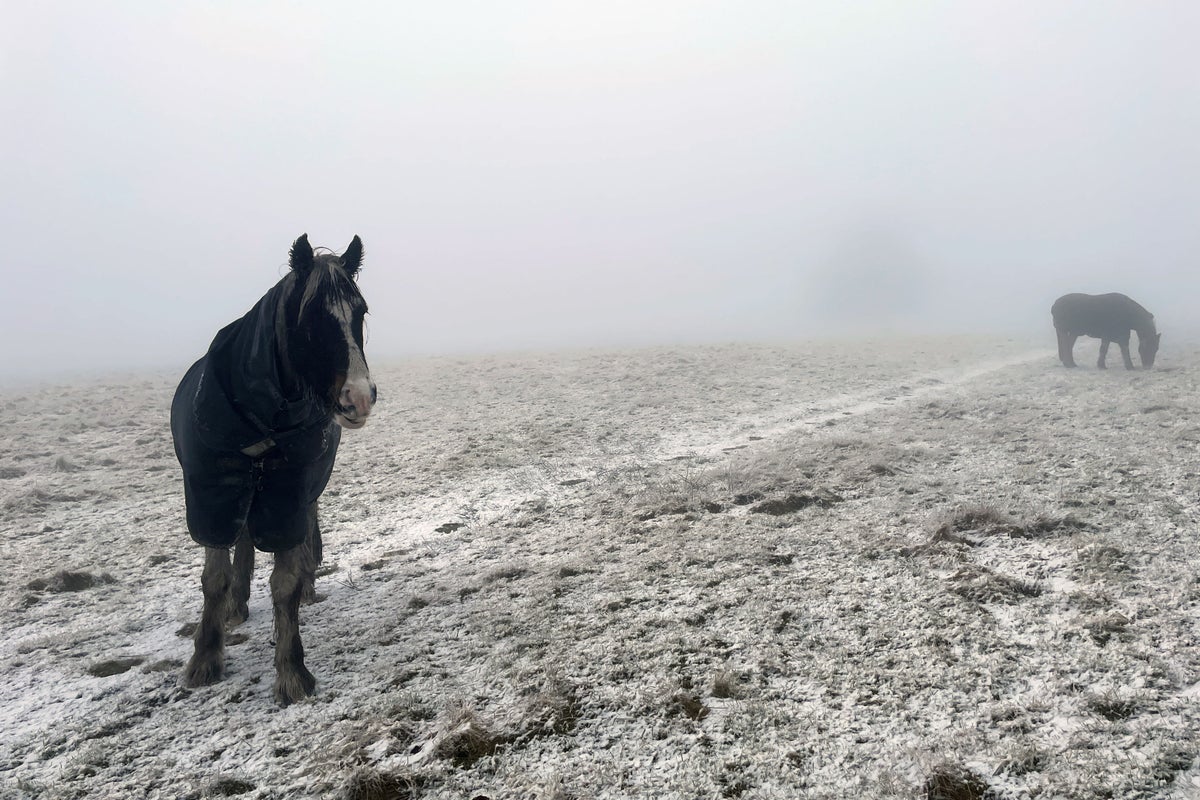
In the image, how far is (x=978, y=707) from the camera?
348 cm

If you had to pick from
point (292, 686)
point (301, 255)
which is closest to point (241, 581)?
point (292, 686)

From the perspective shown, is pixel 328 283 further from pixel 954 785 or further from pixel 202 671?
pixel 954 785

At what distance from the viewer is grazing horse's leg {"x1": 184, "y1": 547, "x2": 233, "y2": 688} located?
4.44 meters

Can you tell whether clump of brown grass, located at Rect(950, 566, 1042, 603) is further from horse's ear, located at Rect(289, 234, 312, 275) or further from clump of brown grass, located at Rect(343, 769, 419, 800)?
horse's ear, located at Rect(289, 234, 312, 275)

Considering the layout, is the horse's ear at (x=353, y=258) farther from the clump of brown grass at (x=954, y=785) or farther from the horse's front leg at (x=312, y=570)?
the clump of brown grass at (x=954, y=785)

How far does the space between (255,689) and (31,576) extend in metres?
4.20

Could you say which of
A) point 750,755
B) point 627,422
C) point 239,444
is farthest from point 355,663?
point 627,422

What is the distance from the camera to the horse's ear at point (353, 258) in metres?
4.31

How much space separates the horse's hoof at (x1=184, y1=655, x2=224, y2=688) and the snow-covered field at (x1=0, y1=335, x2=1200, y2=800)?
0.60ft

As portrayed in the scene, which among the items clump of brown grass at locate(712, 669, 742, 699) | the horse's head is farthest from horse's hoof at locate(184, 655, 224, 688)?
the horse's head

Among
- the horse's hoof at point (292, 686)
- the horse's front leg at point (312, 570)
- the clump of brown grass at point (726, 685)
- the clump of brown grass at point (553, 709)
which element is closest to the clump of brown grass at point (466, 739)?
the clump of brown grass at point (553, 709)

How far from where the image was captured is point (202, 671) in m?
4.43

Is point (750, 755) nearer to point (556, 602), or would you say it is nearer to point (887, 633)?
point (887, 633)

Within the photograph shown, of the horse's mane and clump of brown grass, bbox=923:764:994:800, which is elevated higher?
the horse's mane
